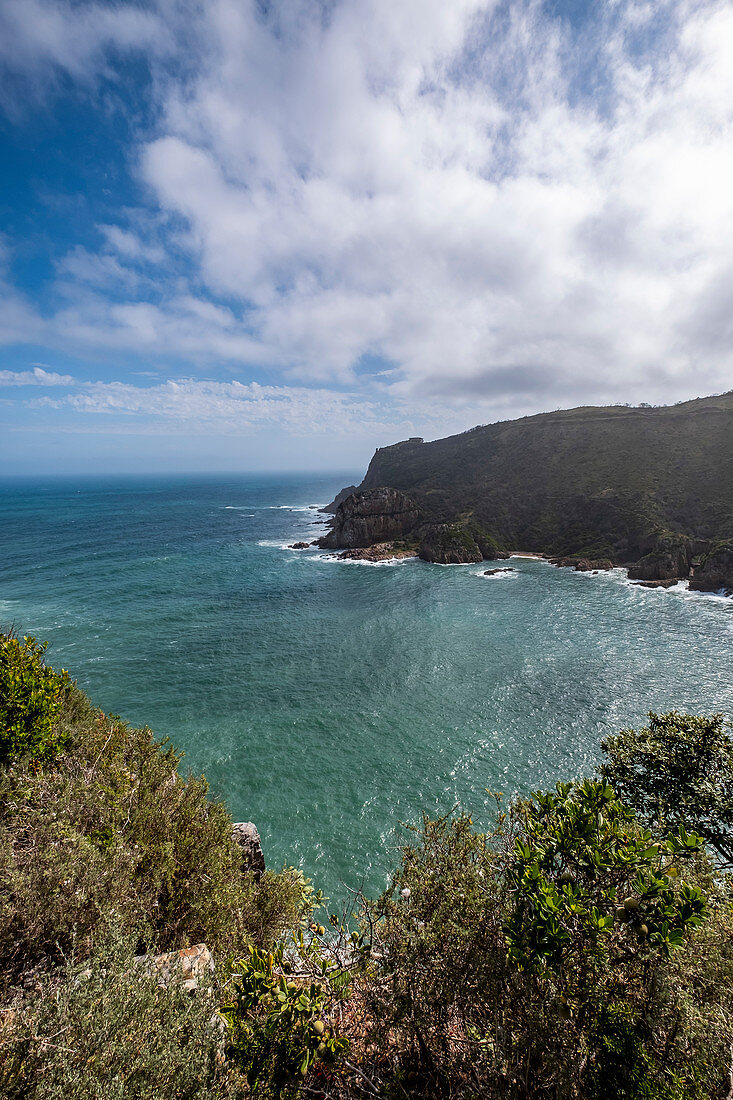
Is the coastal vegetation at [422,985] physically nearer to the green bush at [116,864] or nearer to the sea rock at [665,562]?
the green bush at [116,864]

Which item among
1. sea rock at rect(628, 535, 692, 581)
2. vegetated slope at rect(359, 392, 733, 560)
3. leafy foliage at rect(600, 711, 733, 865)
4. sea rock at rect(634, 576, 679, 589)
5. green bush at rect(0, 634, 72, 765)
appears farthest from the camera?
vegetated slope at rect(359, 392, 733, 560)

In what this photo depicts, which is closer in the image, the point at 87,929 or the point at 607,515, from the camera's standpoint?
the point at 87,929

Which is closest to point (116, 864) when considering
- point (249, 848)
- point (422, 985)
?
point (422, 985)

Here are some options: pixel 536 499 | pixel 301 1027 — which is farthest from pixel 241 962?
pixel 536 499

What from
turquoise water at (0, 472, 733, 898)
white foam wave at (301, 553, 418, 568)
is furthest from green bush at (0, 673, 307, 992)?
white foam wave at (301, 553, 418, 568)

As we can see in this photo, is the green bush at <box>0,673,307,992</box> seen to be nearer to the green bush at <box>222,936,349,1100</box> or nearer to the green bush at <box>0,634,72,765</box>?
the green bush at <box>0,634,72,765</box>

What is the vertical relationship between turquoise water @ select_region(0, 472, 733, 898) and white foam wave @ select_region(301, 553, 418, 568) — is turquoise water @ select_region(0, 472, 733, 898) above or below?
below

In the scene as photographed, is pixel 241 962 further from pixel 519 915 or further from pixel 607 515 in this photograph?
pixel 607 515
